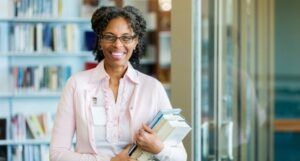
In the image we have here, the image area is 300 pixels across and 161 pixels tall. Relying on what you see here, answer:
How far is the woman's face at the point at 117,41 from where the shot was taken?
1.99 m

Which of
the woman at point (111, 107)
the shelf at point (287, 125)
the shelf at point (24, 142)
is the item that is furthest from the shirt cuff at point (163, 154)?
the shelf at point (24, 142)

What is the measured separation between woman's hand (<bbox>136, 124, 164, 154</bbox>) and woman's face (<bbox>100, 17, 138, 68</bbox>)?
27 cm

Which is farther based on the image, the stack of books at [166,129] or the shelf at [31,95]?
the shelf at [31,95]

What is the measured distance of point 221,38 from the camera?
2.79m

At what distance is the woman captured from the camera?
2.00 meters

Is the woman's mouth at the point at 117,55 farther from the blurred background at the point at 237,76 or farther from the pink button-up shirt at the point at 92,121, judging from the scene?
the blurred background at the point at 237,76

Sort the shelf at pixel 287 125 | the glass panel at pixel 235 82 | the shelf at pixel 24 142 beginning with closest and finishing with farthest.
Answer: the shelf at pixel 287 125 → the glass panel at pixel 235 82 → the shelf at pixel 24 142

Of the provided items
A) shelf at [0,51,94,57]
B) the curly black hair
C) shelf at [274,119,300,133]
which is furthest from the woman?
shelf at [0,51,94,57]

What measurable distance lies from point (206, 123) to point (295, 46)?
0.78 meters

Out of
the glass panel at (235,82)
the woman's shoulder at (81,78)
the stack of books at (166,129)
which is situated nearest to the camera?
the stack of books at (166,129)

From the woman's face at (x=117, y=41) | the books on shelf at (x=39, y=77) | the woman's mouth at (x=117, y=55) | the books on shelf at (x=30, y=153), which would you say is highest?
the woman's face at (x=117, y=41)

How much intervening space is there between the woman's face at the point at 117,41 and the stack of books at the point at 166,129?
0.25 metres

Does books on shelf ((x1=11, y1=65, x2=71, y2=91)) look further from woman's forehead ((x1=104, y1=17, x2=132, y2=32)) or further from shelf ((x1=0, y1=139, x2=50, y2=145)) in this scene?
woman's forehead ((x1=104, y1=17, x2=132, y2=32))

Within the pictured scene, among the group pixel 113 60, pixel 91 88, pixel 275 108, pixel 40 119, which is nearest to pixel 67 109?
pixel 91 88
